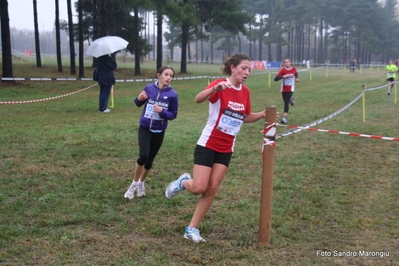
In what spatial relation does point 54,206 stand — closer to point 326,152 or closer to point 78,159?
point 78,159

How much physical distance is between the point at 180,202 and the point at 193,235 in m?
1.48

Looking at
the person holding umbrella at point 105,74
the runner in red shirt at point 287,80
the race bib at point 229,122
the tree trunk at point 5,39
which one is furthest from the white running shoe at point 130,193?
the tree trunk at point 5,39

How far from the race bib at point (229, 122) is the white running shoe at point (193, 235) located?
112 centimetres

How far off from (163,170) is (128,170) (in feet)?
2.03

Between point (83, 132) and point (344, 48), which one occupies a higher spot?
point (344, 48)

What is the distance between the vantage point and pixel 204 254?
4.57 meters

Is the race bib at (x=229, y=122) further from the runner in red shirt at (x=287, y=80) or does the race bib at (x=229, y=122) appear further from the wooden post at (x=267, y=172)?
the runner in red shirt at (x=287, y=80)

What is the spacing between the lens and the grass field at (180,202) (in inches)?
182

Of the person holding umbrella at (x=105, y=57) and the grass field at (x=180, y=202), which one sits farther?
the person holding umbrella at (x=105, y=57)

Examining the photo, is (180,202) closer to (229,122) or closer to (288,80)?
(229,122)

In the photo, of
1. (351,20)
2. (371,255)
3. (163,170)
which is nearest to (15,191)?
(163,170)

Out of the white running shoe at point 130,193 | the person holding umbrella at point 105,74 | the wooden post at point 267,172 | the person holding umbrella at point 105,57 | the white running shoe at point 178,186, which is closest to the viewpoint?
the wooden post at point 267,172

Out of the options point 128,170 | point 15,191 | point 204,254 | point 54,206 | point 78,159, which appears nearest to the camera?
point 204,254

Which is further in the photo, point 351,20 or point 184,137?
point 351,20
